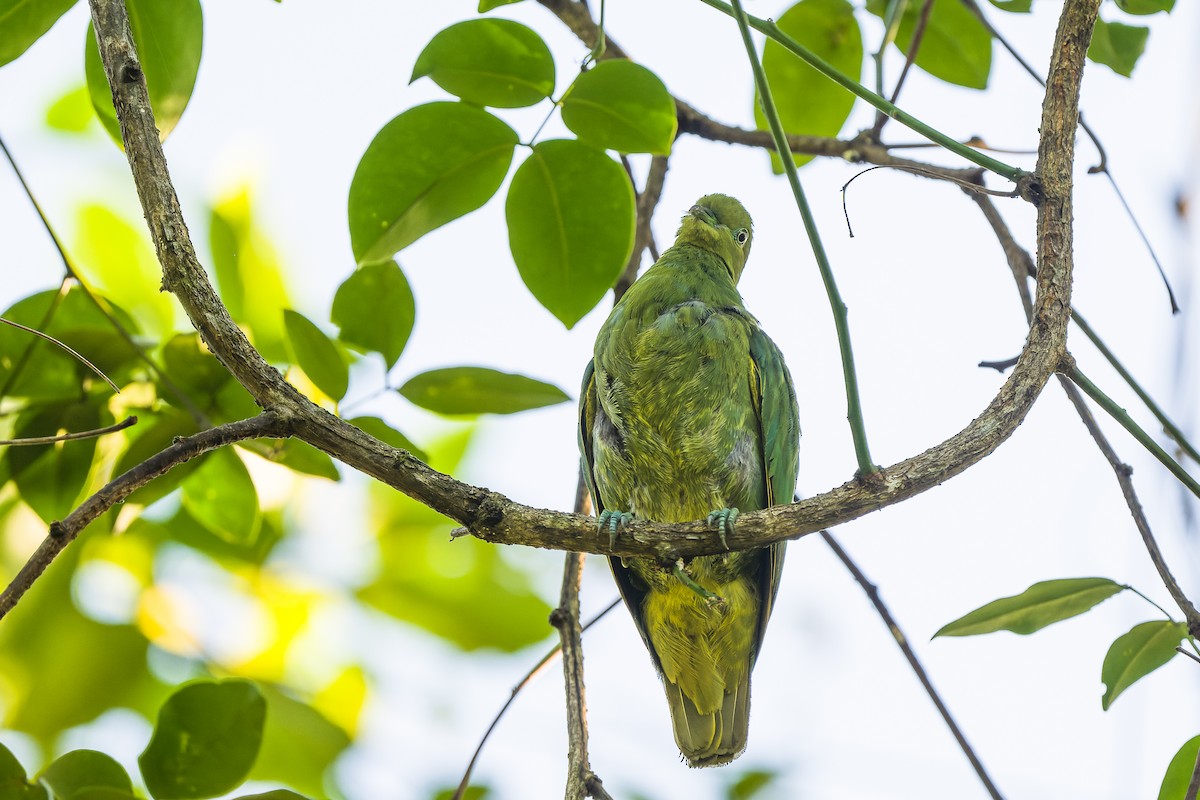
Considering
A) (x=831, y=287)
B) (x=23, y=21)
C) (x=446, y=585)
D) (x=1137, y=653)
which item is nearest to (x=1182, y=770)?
(x=1137, y=653)

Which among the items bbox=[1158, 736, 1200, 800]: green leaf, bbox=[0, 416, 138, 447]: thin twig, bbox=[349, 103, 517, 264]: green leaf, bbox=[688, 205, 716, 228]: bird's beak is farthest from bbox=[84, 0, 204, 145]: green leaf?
bbox=[1158, 736, 1200, 800]: green leaf

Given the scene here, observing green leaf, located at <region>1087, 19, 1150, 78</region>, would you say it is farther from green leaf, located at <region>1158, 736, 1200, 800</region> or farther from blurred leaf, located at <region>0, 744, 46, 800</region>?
blurred leaf, located at <region>0, 744, 46, 800</region>

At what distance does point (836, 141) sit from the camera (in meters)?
3.74

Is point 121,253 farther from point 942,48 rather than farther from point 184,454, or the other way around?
point 942,48

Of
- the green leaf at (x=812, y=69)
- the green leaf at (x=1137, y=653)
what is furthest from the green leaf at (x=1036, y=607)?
the green leaf at (x=812, y=69)

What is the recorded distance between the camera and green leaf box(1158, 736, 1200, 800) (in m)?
2.51

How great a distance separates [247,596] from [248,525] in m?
1.28

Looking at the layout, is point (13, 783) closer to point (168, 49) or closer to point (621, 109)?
point (168, 49)

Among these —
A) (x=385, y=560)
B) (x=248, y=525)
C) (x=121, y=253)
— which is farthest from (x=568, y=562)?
(x=121, y=253)

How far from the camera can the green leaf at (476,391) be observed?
2.94 m

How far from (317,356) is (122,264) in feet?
5.43

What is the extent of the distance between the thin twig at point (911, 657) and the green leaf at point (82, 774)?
1.70 metres

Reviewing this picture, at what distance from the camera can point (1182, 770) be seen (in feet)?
8.24

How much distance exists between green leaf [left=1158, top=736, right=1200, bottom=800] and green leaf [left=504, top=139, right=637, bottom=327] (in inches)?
74.6
